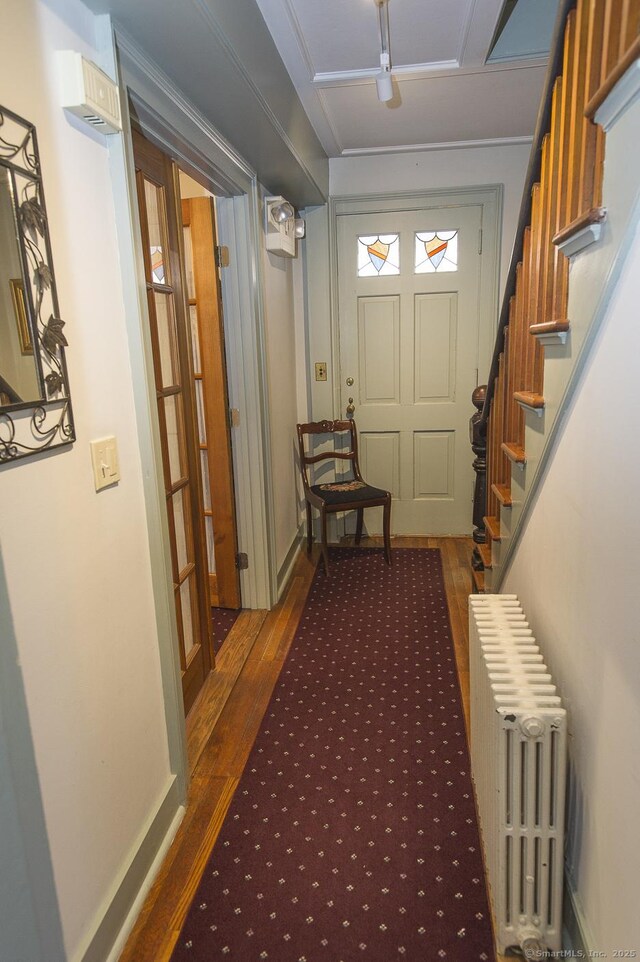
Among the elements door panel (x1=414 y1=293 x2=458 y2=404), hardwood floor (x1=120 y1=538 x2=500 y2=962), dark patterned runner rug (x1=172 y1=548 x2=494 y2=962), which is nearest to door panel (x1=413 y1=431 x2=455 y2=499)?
door panel (x1=414 y1=293 x2=458 y2=404)

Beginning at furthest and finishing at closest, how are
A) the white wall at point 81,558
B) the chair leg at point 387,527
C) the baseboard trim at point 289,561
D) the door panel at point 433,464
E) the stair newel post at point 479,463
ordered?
the door panel at point 433,464
the chair leg at point 387,527
the baseboard trim at point 289,561
the stair newel post at point 479,463
the white wall at point 81,558

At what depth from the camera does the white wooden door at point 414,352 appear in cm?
371

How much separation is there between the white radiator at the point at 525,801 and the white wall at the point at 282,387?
2.02m

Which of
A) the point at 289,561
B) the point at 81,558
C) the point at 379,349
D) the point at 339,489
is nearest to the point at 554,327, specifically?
the point at 81,558

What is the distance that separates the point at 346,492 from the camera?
11.7ft

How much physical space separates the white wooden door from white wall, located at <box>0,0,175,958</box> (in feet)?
8.53

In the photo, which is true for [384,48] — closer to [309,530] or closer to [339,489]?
[339,489]

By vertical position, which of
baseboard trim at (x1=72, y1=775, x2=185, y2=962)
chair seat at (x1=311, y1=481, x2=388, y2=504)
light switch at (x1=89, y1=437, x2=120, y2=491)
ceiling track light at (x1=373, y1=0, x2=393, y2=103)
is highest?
ceiling track light at (x1=373, y1=0, x2=393, y2=103)

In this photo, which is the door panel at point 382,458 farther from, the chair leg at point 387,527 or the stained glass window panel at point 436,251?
the stained glass window panel at point 436,251

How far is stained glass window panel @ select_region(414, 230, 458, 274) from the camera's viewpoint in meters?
3.68

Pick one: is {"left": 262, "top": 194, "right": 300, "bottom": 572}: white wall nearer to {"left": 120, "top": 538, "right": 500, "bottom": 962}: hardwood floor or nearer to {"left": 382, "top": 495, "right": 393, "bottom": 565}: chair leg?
{"left": 120, "top": 538, "right": 500, "bottom": 962}: hardwood floor

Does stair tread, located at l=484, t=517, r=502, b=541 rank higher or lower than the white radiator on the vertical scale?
higher

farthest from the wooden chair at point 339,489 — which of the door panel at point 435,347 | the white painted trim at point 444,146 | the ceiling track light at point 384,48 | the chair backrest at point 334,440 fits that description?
the ceiling track light at point 384,48

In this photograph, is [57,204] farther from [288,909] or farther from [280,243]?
[280,243]
